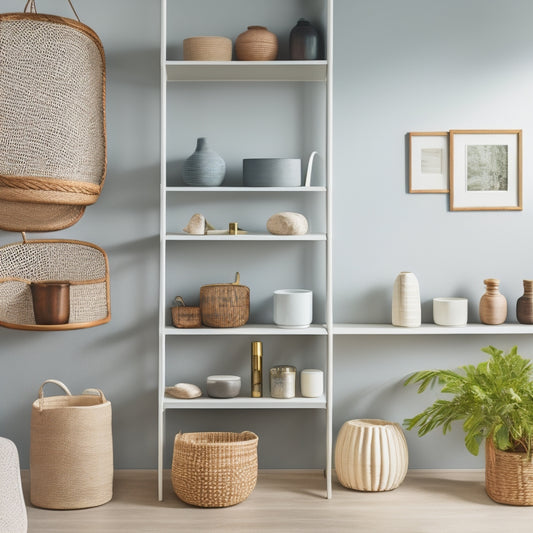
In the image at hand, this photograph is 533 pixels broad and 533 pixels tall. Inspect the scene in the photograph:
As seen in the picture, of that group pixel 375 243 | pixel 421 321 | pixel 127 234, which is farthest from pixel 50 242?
pixel 421 321

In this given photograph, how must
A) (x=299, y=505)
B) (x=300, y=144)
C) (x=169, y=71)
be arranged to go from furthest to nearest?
(x=300, y=144)
(x=169, y=71)
(x=299, y=505)

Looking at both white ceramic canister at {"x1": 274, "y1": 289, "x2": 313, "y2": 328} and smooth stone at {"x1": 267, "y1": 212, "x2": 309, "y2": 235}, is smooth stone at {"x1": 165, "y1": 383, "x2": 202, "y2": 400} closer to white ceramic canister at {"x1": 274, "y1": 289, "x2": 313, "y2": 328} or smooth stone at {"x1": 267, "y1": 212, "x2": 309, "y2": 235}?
white ceramic canister at {"x1": 274, "y1": 289, "x2": 313, "y2": 328}

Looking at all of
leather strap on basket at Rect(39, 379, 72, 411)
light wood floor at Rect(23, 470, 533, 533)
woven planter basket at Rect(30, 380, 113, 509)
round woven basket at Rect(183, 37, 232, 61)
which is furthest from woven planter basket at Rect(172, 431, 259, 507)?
round woven basket at Rect(183, 37, 232, 61)

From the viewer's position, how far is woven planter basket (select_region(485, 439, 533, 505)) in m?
2.72

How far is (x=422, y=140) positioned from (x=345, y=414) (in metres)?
1.34

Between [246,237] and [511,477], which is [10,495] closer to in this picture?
[246,237]

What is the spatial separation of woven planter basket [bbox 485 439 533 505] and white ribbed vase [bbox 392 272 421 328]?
2.08 ft

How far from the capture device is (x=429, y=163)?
10.3ft

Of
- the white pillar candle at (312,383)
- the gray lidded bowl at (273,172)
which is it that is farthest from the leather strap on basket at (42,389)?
the gray lidded bowl at (273,172)

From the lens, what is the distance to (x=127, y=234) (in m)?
3.13

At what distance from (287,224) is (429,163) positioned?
2.56 feet

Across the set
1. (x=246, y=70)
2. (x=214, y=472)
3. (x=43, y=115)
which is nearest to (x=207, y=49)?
(x=246, y=70)

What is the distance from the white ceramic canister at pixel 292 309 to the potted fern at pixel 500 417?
65cm

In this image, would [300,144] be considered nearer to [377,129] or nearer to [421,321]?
[377,129]
